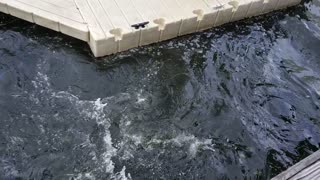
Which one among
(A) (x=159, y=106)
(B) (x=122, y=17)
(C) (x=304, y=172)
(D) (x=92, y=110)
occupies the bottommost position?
(D) (x=92, y=110)

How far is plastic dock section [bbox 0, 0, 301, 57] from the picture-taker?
10344 millimetres

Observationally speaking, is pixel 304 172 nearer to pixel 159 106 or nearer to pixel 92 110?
pixel 159 106

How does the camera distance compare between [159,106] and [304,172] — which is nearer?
[304,172]

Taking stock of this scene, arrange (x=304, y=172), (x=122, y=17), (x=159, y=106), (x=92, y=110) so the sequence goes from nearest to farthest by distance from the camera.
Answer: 1. (x=304, y=172)
2. (x=92, y=110)
3. (x=159, y=106)
4. (x=122, y=17)

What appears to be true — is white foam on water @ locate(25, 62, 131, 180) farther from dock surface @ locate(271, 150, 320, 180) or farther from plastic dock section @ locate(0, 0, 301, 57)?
dock surface @ locate(271, 150, 320, 180)

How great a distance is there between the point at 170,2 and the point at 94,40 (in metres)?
2.87

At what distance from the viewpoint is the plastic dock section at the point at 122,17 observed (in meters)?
10.3

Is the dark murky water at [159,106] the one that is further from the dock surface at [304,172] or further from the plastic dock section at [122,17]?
the dock surface at [304,172]

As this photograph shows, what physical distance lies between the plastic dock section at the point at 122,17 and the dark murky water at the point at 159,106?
12.9 inches

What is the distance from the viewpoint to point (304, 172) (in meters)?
5.94

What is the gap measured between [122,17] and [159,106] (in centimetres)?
299

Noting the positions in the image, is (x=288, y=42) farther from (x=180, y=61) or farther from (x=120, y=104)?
(x=120, y=104)

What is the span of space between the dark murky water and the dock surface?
248cm

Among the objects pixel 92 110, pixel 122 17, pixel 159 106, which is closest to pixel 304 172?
pixel 159 106
